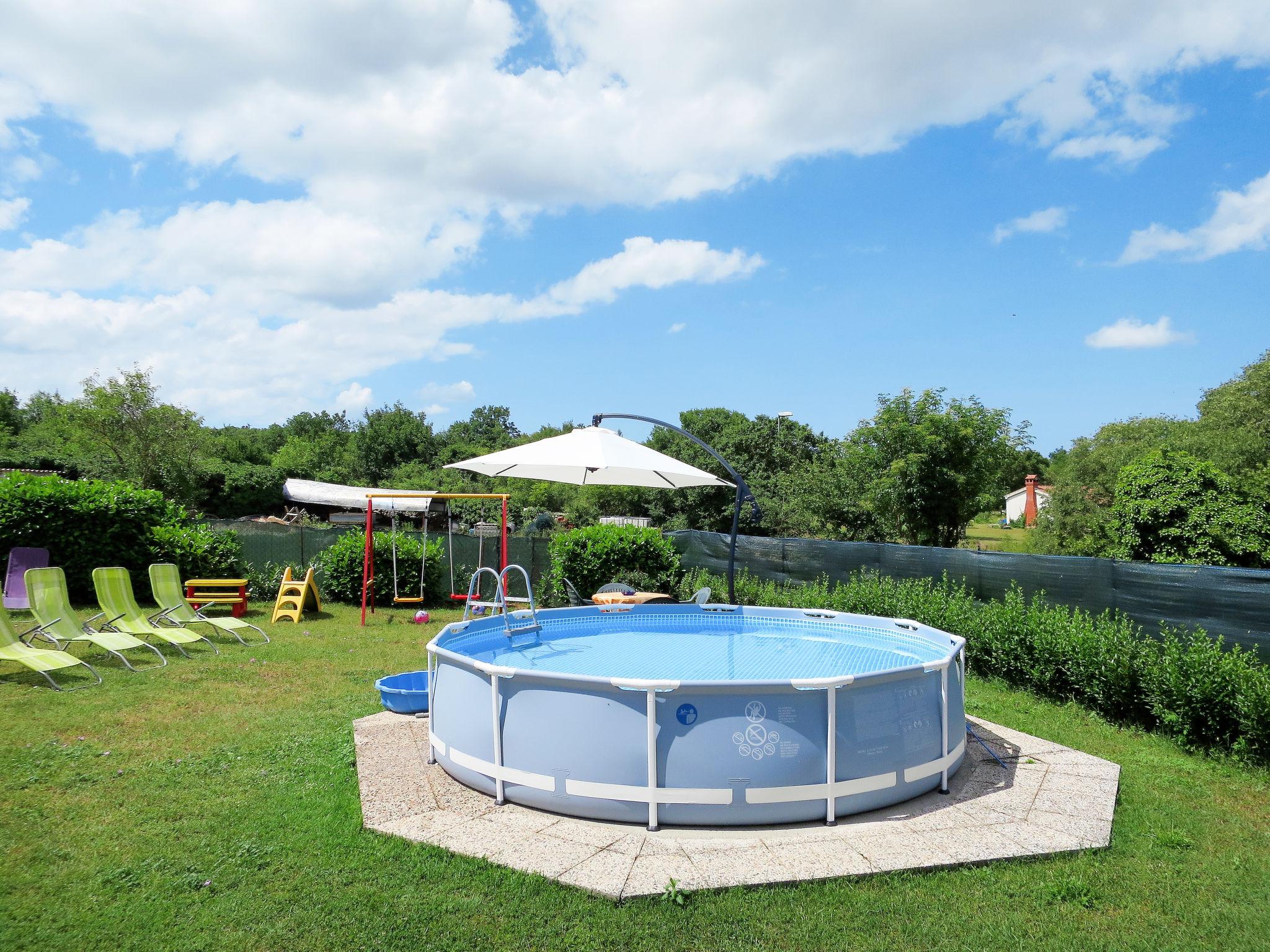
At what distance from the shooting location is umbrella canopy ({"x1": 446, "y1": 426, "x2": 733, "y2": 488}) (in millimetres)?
9008

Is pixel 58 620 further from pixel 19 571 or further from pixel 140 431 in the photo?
pixel 140 431

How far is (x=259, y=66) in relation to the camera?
24.8ft

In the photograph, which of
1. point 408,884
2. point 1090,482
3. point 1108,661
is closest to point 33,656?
point 408,884

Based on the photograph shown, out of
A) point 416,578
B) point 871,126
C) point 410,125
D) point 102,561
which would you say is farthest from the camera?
point 416,578

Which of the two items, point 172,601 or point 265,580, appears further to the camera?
point 265,580

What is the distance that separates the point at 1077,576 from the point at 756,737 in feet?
18.2

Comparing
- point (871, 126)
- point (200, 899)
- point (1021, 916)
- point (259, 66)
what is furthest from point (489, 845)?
point (871, 126)

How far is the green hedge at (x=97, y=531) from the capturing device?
1289 cm

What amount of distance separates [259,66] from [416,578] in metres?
9.22

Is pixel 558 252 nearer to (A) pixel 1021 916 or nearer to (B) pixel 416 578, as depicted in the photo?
(B) pixel 416 578

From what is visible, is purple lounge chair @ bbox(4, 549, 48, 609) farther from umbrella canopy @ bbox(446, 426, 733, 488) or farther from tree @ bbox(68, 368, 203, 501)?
tree @ bbox(68, 368, 203, 501)

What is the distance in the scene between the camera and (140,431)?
2419 cm

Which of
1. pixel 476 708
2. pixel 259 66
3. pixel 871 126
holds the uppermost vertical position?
pixel 871 126

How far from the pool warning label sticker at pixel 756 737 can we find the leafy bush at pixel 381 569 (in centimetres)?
1088
